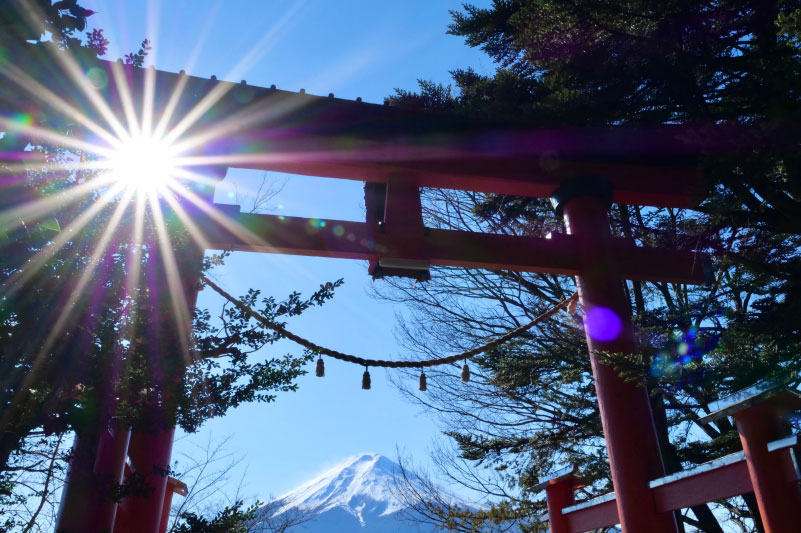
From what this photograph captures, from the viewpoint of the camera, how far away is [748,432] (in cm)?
299

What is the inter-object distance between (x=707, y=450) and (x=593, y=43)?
5526 millimetres

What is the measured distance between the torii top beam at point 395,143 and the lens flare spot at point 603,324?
1.11 m

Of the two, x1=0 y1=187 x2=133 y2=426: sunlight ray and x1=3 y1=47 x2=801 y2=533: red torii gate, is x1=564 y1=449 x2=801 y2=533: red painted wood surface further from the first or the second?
x1=0 y1=187 x2=133 y2=426: sunlight ray

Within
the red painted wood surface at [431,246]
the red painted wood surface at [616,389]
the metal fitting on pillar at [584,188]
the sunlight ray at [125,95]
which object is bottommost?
the red painted wood surface at [616,389]

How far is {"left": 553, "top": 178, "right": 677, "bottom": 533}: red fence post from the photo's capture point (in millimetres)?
3795

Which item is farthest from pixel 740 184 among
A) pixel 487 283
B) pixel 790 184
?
pixel 487 283

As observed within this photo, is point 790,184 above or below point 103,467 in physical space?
above

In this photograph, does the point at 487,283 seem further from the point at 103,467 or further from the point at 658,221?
the point at 103,467

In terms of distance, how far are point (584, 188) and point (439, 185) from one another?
1092mm

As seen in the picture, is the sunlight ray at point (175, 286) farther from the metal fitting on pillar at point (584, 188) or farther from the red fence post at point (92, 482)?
the metal fitting on pillar at point (584, 188)

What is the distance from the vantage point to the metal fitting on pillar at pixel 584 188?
4621mm

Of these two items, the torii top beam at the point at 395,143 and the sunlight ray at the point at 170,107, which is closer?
the sunlight ray at the point at 170,107

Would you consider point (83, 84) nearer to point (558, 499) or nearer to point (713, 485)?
point (713, 485)

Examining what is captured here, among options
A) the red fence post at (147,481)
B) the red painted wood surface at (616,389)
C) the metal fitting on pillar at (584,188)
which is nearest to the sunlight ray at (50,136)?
the red fence post at (147,481)
